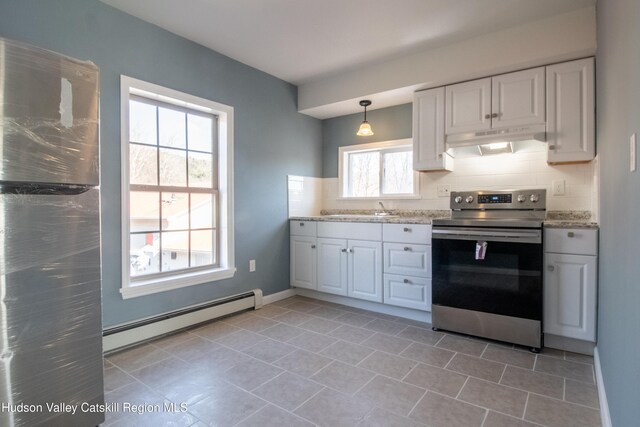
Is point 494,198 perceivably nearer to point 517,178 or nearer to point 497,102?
point 517,178

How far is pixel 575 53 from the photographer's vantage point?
2459 mm

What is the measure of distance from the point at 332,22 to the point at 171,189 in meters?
1.88

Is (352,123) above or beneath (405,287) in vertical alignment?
above

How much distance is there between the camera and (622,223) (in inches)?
51.4

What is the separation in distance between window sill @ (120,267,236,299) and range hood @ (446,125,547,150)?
239 centimetres

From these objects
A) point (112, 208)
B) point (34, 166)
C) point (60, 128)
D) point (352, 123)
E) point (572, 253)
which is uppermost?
point (352, 123)

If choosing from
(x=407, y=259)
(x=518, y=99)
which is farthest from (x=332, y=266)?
(x=518, y=99)

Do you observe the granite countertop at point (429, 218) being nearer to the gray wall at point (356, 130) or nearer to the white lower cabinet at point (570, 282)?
the white lower cabinet at point (570, 282)

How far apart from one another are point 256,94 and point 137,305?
2.28 meters

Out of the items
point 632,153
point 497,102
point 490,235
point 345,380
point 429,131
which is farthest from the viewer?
point 429,131

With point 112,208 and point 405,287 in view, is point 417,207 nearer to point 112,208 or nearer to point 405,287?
point 405,287

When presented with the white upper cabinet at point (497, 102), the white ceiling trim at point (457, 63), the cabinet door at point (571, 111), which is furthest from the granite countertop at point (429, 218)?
the white ceiling trim at point (457, 63)

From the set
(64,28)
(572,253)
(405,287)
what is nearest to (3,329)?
(64,28)

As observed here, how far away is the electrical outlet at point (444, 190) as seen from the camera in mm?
3439
